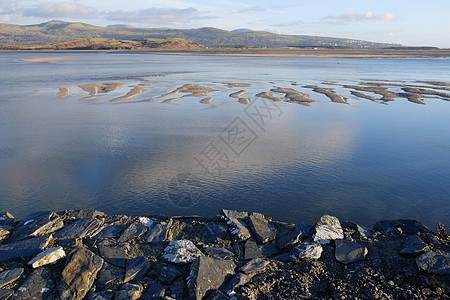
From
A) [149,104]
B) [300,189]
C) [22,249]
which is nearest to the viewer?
[22,249]

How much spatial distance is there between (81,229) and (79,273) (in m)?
1.85

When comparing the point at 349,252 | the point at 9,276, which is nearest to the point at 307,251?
the point at 349,252

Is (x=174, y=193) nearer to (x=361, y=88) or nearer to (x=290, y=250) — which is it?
(x=290, y=250)

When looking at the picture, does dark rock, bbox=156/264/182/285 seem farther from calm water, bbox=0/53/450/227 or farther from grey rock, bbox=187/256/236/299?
calm water, bbox=0/53/450/227

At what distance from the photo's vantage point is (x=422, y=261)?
618 cm

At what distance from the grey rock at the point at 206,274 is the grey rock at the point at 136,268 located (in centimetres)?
92

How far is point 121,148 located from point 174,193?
5277 millimetres

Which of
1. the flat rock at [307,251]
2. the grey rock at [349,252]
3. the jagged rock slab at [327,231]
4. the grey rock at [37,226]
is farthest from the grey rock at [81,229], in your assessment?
the grey rock at [349,252]

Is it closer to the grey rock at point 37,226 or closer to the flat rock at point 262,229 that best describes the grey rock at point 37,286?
the grey rock at point 37,226

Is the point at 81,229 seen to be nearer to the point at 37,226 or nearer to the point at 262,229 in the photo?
the point at 37,226

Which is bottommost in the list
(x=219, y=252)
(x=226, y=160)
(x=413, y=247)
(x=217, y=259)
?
(x=226, y=160)

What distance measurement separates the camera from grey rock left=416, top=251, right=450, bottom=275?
19.4 feet

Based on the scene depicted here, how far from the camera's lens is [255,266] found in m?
6.31

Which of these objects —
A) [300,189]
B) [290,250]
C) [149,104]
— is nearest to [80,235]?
[290,250]
